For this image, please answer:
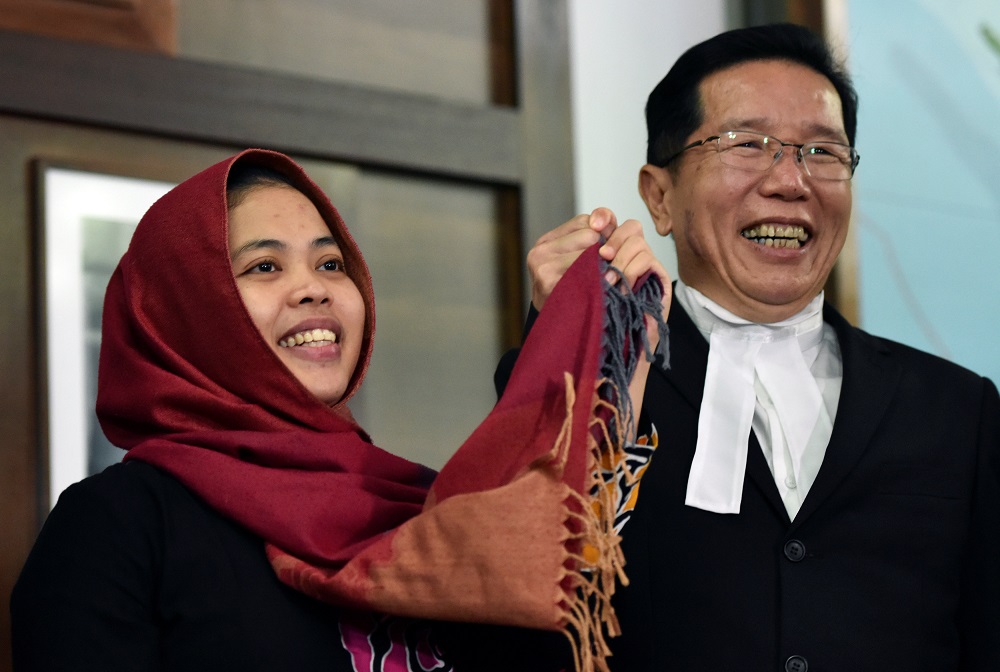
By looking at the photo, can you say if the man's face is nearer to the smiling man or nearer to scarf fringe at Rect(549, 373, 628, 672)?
the smiling man

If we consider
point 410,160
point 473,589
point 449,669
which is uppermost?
point 410,160

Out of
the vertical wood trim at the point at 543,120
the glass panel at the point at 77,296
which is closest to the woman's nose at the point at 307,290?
the glass panel at the point at 77,296

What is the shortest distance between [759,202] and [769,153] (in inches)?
3.3

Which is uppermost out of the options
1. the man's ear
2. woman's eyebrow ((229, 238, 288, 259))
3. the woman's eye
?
the man's ear

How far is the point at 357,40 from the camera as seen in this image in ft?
10.1

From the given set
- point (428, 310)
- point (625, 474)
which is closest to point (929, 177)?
point (428, 310)

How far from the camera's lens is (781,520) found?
1.94 metres

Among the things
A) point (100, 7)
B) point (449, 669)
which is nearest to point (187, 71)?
point (100, 7)

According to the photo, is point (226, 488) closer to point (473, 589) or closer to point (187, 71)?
point (473, 589)

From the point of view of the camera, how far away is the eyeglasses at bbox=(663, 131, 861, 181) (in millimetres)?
2176

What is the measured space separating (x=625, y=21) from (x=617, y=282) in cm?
190

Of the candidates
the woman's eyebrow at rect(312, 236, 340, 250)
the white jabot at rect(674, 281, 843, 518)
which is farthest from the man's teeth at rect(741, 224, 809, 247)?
the woman's eyebrow at rect(312, 236, 340, 250)

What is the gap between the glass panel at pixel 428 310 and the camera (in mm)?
3025

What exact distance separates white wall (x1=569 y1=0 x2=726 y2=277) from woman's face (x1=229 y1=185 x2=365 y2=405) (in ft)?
4.75
